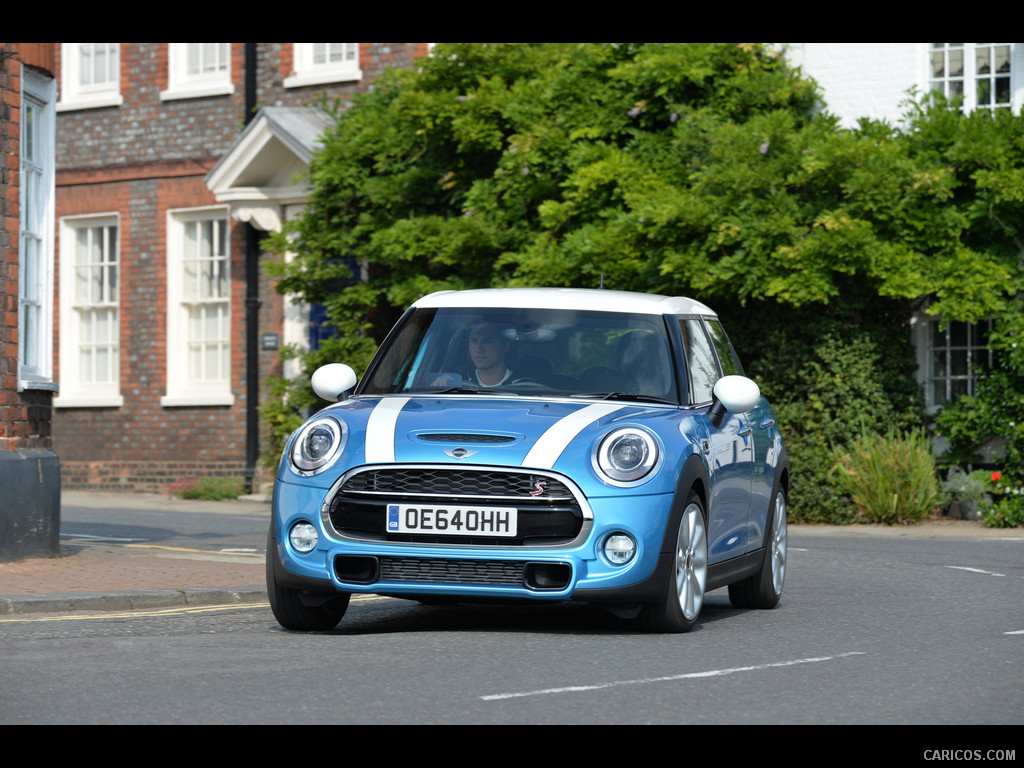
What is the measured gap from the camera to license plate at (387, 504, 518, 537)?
839 centimetres

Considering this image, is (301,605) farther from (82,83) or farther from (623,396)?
(82,83)

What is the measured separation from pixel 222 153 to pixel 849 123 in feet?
30.2

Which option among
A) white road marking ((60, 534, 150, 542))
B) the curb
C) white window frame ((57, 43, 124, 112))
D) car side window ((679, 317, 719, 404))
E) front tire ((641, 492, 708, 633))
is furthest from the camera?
white window frame ((57, 43, 124, 112))

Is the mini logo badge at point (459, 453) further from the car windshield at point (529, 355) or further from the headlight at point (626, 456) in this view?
the car windshield at point (529, 355)

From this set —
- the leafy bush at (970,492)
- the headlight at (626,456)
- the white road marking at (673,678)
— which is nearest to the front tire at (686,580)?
the headlight at (626,456)

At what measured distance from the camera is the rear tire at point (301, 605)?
8.83 metres

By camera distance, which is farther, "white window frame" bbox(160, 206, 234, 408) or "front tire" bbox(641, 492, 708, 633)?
"white window frame" bbox(160, 206, 234, 408)

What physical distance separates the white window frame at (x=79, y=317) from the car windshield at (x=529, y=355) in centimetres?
1767

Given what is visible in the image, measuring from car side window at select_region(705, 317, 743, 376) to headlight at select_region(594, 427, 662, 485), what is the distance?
2.09 meters

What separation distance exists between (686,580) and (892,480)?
33.7ft

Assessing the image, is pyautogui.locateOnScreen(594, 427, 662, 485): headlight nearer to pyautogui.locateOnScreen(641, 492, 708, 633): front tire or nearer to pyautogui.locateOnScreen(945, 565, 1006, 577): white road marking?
pyautogui.locateOnScreen(641, 492, 708, 633): front tire

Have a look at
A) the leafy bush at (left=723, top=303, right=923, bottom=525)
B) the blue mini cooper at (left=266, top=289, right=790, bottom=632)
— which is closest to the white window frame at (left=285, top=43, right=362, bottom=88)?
the leafy bush at (left=723, top=303, right=923, bottom=525)
